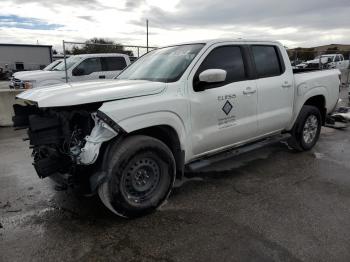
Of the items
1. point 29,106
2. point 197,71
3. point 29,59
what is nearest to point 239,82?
point 197,71

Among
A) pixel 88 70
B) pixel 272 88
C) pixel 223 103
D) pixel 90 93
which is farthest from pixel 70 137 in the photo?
pixel 88 70

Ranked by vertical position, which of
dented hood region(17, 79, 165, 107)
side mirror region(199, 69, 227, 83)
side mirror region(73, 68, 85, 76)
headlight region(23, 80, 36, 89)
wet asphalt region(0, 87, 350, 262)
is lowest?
wet asphalt region(0, 87, 350, 262)

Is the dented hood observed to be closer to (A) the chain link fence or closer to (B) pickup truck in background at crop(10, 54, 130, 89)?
(B) pickup truck in background at crop(10, 54, 130, 89)

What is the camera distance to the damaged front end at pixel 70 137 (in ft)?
10.8

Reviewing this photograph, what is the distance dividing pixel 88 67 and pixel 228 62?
27.0 feet

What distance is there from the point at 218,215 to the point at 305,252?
1.03 m

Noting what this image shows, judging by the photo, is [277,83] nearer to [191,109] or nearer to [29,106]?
[191,109]

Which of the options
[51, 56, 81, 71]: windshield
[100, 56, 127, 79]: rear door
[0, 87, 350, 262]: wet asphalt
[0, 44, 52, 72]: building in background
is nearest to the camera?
[0, 87, 350, 262]: wet asphalt

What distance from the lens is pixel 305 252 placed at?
9.88ft

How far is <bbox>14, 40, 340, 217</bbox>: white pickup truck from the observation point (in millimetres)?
3355

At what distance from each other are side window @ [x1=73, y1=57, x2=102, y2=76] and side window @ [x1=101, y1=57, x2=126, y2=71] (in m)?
0.19

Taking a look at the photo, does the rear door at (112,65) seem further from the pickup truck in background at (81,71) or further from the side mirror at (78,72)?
the side mirror at (78,72)

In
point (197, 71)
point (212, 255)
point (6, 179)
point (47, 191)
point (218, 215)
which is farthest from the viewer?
point (6, 179)

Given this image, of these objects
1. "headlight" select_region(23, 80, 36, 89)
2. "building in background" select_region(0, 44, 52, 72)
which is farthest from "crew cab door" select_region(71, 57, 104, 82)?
"building in background" select_region(0, 44, 52, 72)
